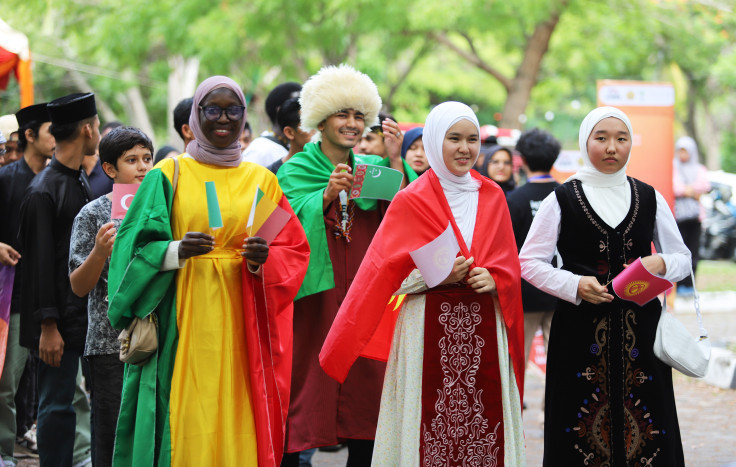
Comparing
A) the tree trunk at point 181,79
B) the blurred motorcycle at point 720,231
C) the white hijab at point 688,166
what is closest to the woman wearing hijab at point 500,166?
the white hijab at point 688,166

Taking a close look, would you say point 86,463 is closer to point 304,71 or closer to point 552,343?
point 552,343

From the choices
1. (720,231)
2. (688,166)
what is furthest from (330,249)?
(720,231)

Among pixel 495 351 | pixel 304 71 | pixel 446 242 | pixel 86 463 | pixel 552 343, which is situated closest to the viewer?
pixel 446 242

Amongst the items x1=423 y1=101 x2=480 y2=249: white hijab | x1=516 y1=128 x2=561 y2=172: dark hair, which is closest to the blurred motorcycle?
x1=516 y1=128 x2=561 y2=172: dark hair

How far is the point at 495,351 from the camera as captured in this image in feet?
15.1

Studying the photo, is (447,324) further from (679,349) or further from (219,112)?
(219,112)

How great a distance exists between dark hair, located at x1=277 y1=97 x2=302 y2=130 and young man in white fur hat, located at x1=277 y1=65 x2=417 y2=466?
95 centimetres

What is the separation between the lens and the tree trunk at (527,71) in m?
19.6

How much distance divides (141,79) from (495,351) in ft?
81.3

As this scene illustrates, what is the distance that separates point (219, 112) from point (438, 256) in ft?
4.17

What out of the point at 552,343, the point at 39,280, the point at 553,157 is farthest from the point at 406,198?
the point at 553,157

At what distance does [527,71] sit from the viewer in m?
20.1

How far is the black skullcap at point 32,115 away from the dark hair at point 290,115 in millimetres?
1604

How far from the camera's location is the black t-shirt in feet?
23.2
